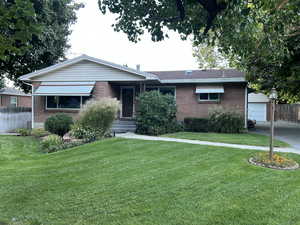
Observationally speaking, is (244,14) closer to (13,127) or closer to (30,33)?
(30,33)

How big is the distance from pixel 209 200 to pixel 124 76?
10.5 meters

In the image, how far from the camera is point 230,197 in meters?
4.25

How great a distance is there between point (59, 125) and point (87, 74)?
4.20 m

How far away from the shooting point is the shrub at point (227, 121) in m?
13.1

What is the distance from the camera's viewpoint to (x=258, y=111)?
28922mm

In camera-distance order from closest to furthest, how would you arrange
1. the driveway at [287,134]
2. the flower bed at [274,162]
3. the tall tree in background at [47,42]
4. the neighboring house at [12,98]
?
the flower bed at [274,162] < the driveway at [287,134] < the tall tree in background at [47,42] < the neighboring house at [12,98]

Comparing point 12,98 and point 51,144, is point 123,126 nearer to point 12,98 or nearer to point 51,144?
point 51,144

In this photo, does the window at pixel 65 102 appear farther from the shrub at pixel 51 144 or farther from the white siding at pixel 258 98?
the white siding at pixel 258 98

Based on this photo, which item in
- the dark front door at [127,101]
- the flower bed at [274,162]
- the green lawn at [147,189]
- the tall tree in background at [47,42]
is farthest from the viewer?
the dark front door at [127,101]

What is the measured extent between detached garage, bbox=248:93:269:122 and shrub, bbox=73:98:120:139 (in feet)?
77.8

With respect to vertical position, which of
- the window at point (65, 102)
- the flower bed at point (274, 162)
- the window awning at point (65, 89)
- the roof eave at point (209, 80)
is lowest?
the flower bed at point (274, 162)

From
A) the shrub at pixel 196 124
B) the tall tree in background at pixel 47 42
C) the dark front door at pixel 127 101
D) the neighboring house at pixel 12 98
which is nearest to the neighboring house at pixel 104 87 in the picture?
the dark front door at pixel 127 101

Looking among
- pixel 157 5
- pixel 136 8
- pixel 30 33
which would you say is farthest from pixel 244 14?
pixel 30 33

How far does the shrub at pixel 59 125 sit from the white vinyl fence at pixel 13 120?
14.8 ft
